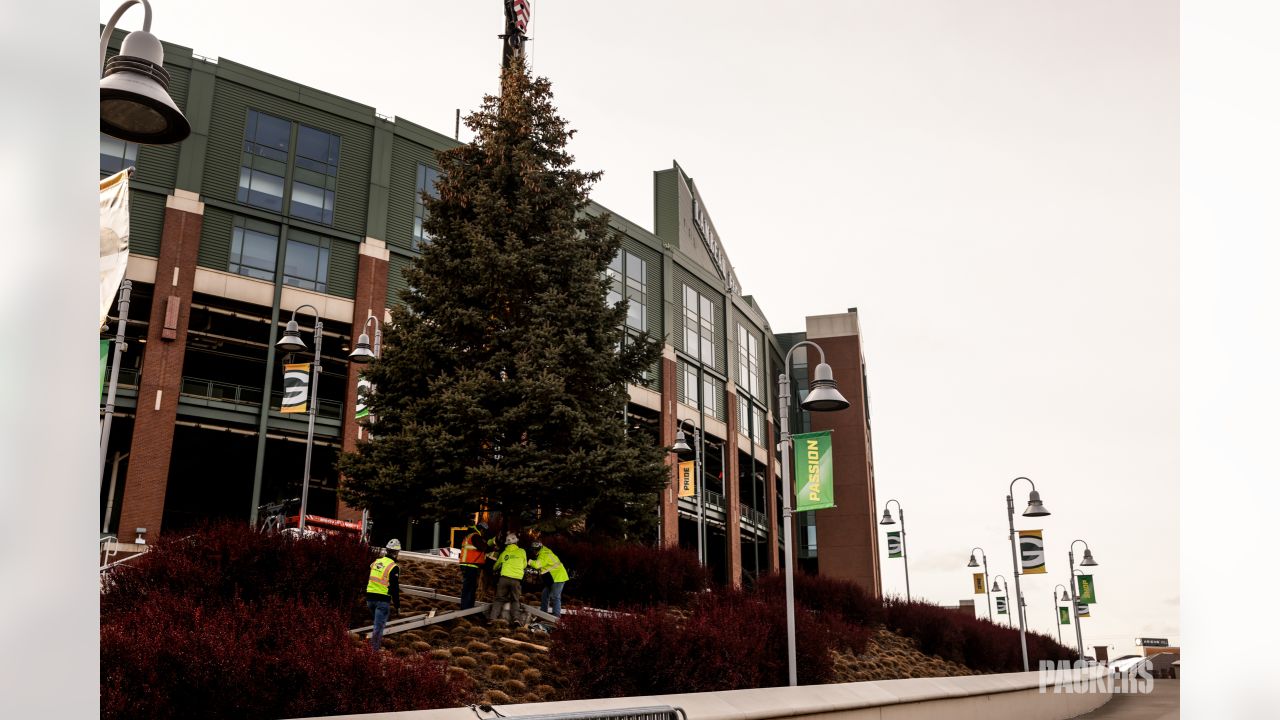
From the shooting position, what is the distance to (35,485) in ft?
10.1

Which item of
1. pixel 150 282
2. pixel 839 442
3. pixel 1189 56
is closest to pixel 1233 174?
pixel 1189 56

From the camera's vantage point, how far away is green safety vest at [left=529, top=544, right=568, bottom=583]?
15766mm

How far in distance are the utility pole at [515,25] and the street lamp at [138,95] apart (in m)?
35.8

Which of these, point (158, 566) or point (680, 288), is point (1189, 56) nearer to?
point (158, 566)

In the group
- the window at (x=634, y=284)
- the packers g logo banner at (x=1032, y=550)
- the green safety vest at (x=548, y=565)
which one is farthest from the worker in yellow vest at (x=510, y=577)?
the window at (x=634, y=284)

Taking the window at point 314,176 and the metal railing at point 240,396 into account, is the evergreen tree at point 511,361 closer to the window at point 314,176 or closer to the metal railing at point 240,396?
the metal railing at point 240,396

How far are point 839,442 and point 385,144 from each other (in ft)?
128

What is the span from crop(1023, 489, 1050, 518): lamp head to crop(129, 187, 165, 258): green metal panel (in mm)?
31067

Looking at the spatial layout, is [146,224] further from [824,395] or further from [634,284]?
[824,395]

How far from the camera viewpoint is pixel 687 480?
34.4 meters

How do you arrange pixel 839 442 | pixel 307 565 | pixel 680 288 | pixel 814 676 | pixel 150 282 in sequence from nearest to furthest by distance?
pixel 307 565
pixel 814 676
pixel 150 282
pixel 680 288
pixel 839 442

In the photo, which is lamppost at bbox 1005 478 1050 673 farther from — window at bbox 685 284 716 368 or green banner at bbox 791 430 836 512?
window at bbox 685 284 716 368

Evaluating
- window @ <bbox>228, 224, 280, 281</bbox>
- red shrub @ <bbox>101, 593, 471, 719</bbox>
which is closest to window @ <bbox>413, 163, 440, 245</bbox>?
window @ <bbox>228, 224, 280, 281</bbox>

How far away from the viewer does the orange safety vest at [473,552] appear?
619 inches
